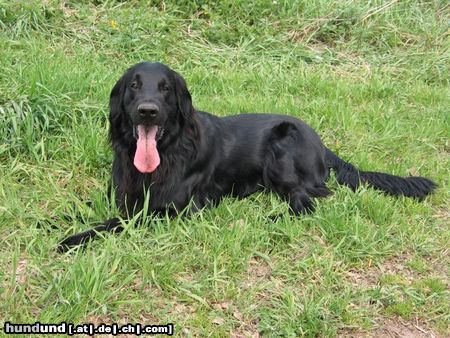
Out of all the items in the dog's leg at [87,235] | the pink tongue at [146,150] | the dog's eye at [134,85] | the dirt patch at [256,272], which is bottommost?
the dirt patch at [256,272]

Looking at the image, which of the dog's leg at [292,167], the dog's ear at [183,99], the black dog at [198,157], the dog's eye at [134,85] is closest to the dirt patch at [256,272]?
the black dog at [198,157]

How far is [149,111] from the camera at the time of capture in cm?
326

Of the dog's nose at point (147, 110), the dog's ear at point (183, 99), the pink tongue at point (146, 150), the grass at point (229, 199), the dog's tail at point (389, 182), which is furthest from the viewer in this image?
the dog's tail at point (389, 182)

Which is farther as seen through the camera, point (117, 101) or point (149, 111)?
point (117, 101)

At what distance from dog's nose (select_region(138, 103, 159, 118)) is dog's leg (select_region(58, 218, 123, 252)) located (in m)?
0.68

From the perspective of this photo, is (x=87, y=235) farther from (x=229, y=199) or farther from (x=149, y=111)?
(x=229, y=199)

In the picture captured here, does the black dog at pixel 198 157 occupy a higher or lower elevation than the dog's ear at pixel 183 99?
lower

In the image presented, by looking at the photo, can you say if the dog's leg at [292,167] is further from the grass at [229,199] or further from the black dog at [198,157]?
the grass at [229,199]

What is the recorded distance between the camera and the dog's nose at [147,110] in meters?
3.25

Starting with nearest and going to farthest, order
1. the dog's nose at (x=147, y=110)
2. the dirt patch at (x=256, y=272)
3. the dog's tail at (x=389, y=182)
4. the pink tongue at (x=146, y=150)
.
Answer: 1. the dirt patch at (x=256, y=272)
2. the dog's nose at (x=147, y=110)
3. the pink tongue at (x=146, y=150)
4. the dog's tail at (x=389, y=182)

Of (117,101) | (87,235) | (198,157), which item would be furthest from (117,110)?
(87,235)

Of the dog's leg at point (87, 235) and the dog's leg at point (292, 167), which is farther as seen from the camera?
the dog's leg at point (292, 167)

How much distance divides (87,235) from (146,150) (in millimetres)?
606

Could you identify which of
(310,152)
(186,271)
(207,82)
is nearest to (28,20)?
(207,82)
